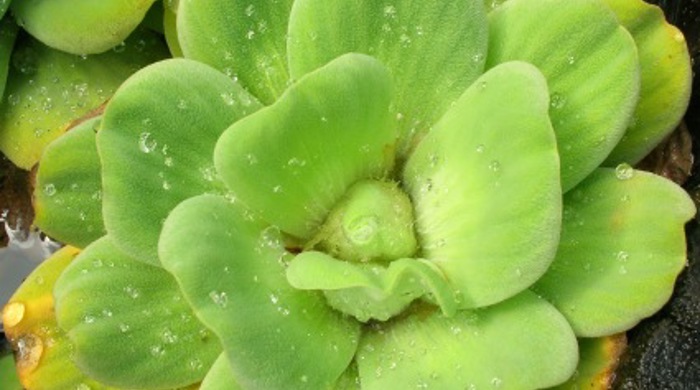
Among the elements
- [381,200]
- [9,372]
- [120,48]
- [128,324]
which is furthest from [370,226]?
[9,372]

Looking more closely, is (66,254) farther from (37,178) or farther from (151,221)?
(151,221)

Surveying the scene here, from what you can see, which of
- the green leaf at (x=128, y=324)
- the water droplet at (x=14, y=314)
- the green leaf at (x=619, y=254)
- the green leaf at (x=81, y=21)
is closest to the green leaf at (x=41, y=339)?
the water droplet at (x=14, y=314)

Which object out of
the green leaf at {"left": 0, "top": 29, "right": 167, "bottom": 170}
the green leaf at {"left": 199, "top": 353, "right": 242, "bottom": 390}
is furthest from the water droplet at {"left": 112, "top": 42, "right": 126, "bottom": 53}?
the green leaf at {"left": 199, "top": 353, "right": 242, "bottom": 390}

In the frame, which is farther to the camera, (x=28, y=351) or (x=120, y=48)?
(x=120, y=48)

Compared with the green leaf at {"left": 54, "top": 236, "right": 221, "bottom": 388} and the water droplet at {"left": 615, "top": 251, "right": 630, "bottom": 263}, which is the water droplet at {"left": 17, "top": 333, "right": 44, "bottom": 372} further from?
the water droplet at {"left": 615, "top": 251, "right": 630, "bottom": 263}

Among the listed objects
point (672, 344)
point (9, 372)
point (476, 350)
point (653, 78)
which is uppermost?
point (653, 78)

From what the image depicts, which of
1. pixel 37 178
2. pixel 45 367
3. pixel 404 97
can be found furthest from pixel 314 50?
pixel 45 367

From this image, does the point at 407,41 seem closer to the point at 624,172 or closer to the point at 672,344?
the point at 624,172
